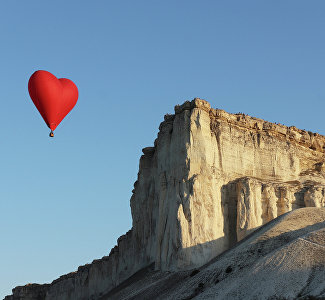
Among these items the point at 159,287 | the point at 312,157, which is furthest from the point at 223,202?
the point at 312,157

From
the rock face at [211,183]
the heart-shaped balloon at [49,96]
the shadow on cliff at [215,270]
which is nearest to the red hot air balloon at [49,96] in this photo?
the heart-shaped balloon at [49,96]

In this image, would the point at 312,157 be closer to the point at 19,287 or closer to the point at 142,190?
the point at 142,190

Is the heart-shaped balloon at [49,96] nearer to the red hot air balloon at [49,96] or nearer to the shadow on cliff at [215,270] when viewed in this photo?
the red hot air balloon at [49,96]

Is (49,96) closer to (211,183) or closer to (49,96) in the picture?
(49,96)

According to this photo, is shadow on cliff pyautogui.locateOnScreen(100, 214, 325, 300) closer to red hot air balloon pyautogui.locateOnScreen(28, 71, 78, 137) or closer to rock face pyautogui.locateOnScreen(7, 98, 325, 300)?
rock face pyautogui.locateOnScreen(7, 98, 325, 300)

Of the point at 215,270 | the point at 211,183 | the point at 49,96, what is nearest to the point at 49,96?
the point at 49,96

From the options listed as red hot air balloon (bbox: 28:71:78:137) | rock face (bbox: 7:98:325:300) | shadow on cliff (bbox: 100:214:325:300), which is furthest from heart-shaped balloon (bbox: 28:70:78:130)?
rock face (bbox: 7:98:325:300)
